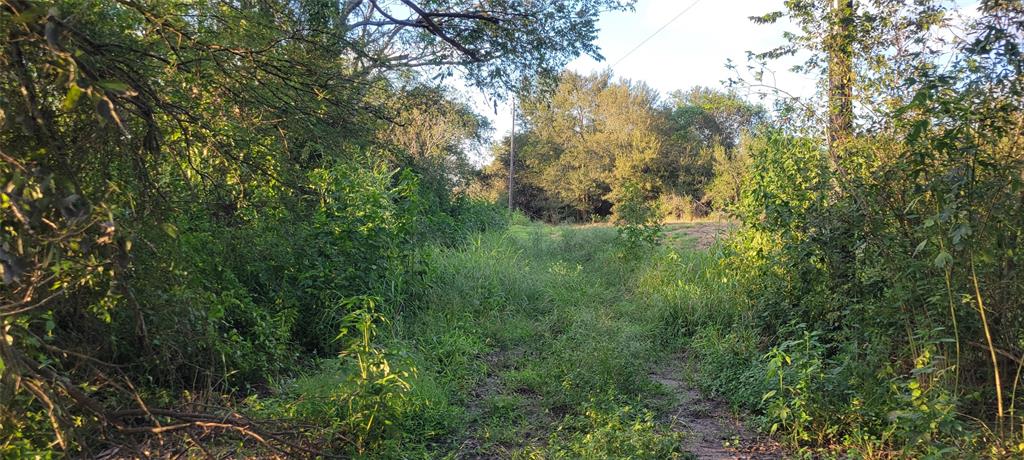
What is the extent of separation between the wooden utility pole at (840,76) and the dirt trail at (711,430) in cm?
209

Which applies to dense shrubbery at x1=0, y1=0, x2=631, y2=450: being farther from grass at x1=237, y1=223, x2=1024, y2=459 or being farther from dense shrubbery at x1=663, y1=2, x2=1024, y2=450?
dense shrubbery at x1=663, y1=2, x2=1024, y2=450

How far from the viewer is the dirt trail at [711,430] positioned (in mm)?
3782

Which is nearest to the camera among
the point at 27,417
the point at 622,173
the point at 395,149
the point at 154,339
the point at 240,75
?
the point at 27,417

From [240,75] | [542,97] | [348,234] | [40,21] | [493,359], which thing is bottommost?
[493,359]

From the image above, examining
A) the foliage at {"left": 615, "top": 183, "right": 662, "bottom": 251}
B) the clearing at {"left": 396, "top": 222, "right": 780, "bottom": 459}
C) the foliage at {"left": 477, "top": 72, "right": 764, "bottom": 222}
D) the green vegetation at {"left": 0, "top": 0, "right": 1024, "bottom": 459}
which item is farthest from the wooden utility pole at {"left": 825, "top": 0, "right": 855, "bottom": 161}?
the foliage at {"left": 477, "top": 72, "right": 764, "bottom": 222}

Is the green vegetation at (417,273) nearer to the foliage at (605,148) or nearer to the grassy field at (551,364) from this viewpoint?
the grassy field at (551,364)

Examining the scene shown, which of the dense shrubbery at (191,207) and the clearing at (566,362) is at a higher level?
the dense shrubbery at (191,207)

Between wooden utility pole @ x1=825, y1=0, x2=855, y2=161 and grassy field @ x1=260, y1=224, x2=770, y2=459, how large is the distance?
7.56 feet

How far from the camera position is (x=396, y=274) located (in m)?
6.42

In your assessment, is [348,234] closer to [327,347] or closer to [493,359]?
[327,347]

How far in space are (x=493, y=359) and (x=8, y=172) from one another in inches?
185

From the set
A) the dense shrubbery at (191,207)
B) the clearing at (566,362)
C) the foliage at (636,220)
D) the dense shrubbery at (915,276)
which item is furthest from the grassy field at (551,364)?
the foliage at (636,220)

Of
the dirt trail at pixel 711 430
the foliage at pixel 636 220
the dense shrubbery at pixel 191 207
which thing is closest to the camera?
the dense shrubbery at pixel 191 207

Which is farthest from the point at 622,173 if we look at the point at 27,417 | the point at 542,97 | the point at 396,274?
the point at 27,417
